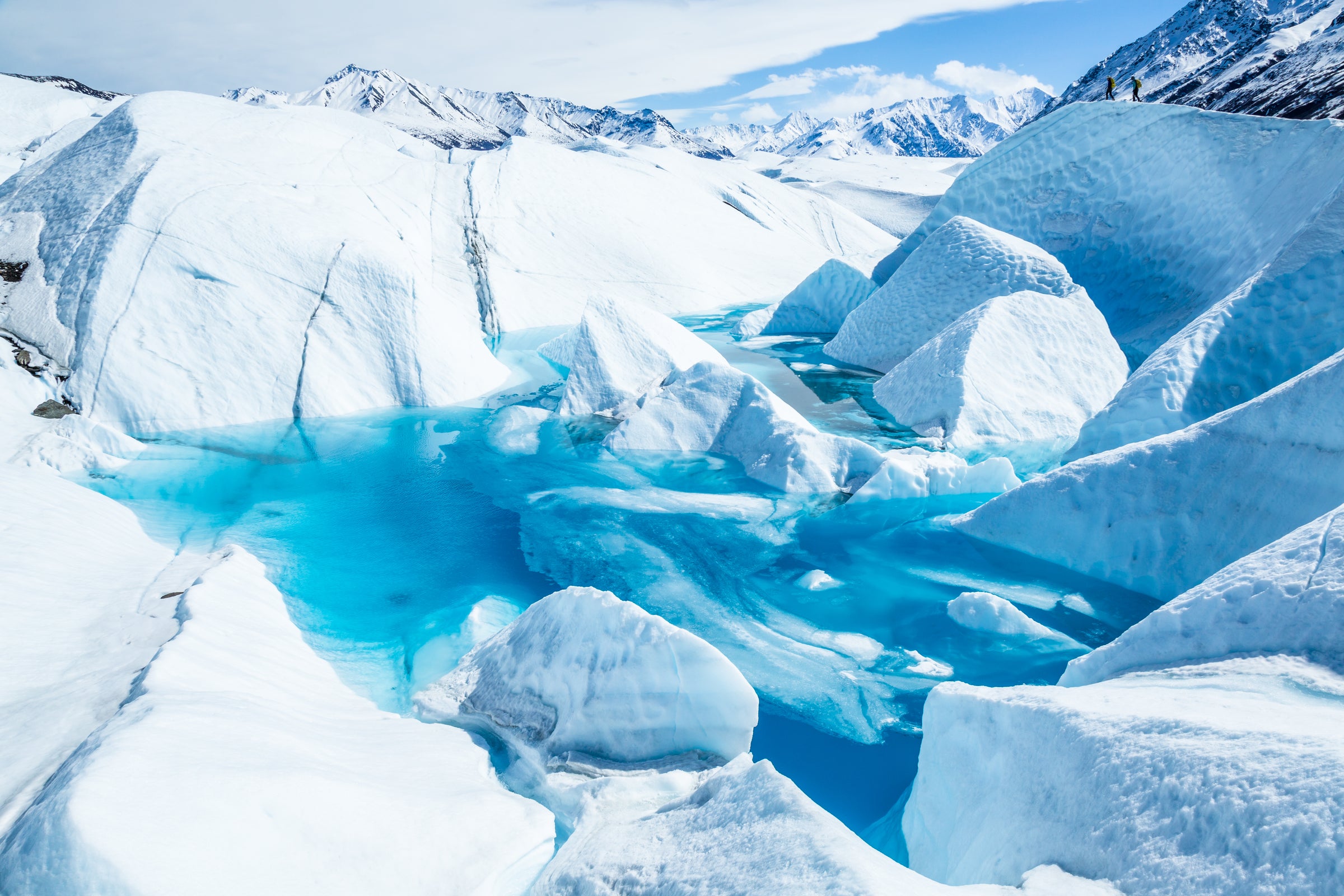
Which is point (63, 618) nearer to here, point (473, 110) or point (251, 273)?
point (251, 273)

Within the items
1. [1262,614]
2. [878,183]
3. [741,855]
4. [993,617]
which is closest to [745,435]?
[993,617]

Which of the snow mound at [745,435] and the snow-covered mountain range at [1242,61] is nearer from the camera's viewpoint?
the snow mound at [745,435]

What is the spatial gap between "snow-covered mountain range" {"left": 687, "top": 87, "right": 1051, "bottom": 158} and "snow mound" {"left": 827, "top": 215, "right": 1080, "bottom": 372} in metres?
76.4

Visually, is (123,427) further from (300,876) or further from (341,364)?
(300,876)

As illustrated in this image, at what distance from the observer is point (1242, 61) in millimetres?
35938

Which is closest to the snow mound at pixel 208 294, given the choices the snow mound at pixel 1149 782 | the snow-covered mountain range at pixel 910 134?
the snow mound at pixel 1149 782

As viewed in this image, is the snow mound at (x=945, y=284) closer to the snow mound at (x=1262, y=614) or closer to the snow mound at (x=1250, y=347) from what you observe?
the snow mound at (x=1250, y=347)

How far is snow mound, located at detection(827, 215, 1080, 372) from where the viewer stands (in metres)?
8.45

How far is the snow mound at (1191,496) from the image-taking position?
11.3ft

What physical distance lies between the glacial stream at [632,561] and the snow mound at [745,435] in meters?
0.24

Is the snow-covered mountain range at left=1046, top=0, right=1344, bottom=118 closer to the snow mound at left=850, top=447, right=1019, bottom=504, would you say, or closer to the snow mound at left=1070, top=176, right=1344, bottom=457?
the snow mound at left=1070, top=176, right=1344, bottom=457

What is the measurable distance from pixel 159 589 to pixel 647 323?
571 cm

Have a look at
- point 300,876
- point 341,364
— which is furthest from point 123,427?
point 300,876

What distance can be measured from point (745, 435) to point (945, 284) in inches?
153
